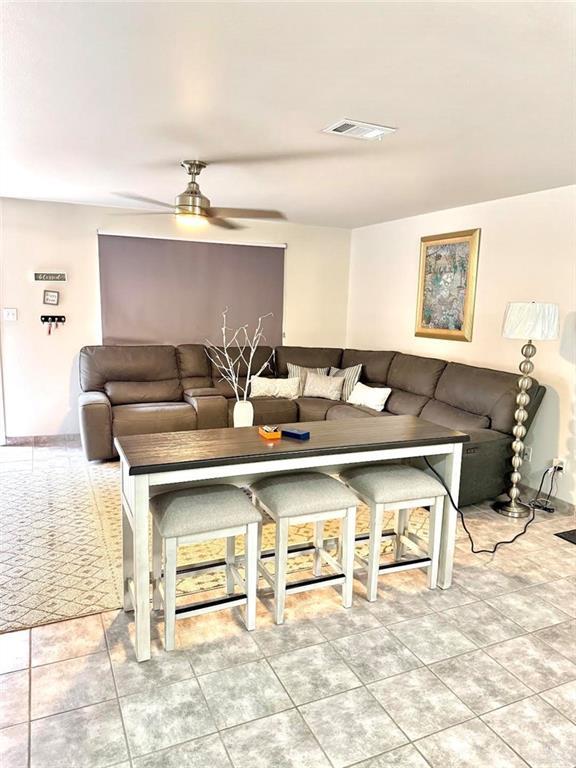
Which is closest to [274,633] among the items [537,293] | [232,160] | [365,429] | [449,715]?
[449,715]

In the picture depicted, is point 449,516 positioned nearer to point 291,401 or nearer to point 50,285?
point 291,401

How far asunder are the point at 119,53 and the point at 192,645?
239cm

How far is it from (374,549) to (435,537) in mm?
350

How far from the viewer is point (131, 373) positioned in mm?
5242

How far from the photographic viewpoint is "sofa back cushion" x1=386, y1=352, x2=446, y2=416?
4750mm

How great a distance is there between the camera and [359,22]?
1.68 metres

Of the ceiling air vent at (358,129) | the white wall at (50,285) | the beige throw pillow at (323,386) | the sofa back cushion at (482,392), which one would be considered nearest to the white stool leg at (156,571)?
the ceiling air vent at (358,129)

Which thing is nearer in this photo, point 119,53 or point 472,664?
point 119,53

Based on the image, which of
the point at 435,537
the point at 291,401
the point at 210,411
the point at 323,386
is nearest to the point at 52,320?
the point at 210,411

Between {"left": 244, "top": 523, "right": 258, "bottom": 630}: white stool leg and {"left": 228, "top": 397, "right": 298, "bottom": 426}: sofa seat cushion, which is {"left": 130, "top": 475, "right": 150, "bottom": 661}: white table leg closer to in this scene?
{"left": 244, "top": 523, "right": 258, "bottom": 630}: white stool leg

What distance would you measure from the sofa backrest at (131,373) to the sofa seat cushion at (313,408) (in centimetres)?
123

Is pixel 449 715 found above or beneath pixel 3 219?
beneath

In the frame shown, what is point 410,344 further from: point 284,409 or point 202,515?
point 202,515

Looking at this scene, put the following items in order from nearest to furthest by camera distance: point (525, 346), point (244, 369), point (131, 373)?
point (525, 346) → point (131, 373) → point (244, 369)
